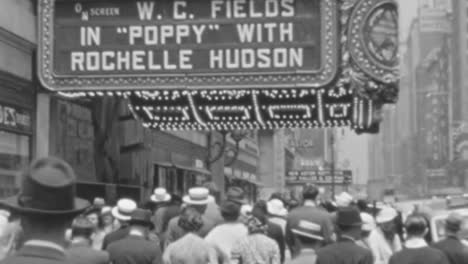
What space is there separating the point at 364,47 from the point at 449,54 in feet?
505

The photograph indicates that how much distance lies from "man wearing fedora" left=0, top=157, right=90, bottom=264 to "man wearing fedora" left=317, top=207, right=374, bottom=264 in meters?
4.61

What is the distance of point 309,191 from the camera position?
1186cm

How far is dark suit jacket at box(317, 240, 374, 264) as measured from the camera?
27.7 feet

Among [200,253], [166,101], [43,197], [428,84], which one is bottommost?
[200,253]

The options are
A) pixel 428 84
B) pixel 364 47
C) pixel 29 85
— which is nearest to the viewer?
pixel 364 47

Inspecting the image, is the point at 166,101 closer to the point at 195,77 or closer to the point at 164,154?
the point at 195,77

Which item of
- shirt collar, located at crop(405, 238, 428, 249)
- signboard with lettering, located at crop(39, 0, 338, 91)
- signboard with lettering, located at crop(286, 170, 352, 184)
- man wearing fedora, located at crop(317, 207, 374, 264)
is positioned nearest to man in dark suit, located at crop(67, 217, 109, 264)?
man wearing fedora, located at crop(317, 207, 374, 264)

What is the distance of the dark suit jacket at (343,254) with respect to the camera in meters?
8.45

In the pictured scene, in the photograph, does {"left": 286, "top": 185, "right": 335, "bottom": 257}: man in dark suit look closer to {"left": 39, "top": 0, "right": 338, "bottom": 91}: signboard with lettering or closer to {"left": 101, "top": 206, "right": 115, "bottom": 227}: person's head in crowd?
{"left": 101, "top": 206, "right": 115, "bottom": 227}: person's head in crowd

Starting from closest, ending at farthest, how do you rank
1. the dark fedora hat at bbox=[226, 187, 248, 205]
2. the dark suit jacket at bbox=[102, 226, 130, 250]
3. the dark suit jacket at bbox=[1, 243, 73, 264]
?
1. the dark suit jacket at bbox=[1, 243, 73, 264]
2. the dark suit jacket at bbox=[102, 226, 130, 250]
3. the dark fedora hat at bbox=[226, 187, 248, 205]

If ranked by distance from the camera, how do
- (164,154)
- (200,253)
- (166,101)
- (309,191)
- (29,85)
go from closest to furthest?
(200,253)
(309,191)
(29,85)
(166,101)
(164,154)

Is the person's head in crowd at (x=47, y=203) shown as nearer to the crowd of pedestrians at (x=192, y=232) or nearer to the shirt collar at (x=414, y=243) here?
the crowd of pedestrians at (x=192, y=232)

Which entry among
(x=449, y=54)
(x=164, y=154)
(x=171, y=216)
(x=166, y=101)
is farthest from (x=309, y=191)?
(x=449, y=54)

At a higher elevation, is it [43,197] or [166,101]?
[166,101]
